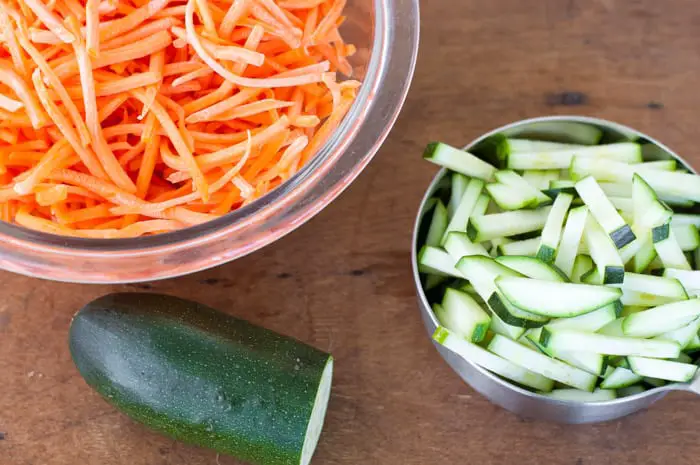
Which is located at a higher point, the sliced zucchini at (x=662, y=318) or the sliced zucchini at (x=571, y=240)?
the sliced zucchini at (x=571, y=240)

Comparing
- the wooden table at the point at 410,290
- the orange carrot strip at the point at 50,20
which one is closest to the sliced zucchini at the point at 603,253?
the wooden table at the point at 410,290

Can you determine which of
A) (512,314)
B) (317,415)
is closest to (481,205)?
(512,314)

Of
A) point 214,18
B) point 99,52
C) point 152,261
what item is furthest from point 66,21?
point 152,261

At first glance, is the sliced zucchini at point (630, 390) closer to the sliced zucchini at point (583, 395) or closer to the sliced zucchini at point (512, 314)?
the sliced zucchini at point (583, 395)

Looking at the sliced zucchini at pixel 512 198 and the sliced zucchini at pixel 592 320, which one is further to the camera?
the sliced zucchini at pixel 512 198

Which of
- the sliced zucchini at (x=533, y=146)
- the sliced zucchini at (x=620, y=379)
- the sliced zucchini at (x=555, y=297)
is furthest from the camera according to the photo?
the sliced zucchini at (x=533, y=146)

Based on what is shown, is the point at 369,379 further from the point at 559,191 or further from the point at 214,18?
the point at 214,18

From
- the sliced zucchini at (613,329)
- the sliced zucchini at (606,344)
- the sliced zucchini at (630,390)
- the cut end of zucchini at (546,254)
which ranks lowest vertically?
the sliced zucchini at (630,390)

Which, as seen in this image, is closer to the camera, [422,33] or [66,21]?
[66,21]

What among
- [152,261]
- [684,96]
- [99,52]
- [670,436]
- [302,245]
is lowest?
[670,436]
